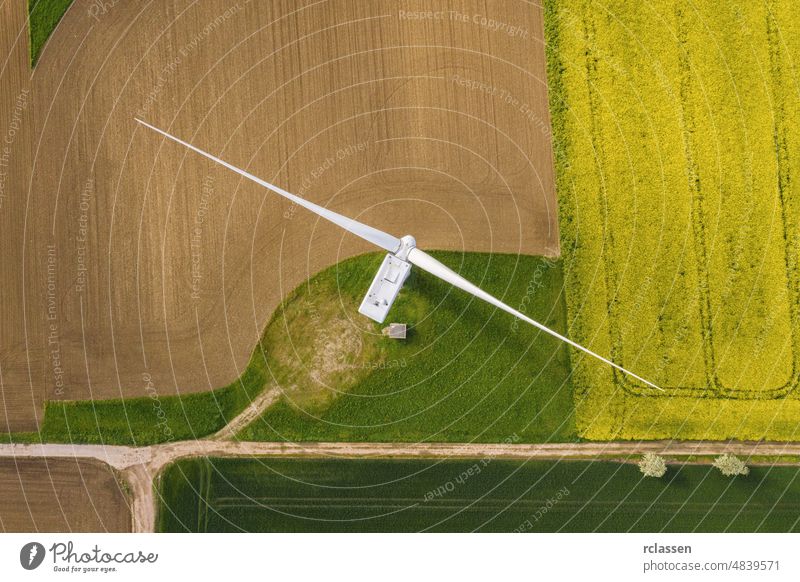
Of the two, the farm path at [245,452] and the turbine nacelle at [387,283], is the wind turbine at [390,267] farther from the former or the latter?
the farm path at [245,452]

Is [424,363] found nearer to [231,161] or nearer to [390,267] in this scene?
[390,267]

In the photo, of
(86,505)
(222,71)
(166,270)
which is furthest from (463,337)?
(86,505)

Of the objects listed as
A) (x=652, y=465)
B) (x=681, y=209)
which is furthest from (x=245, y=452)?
(x=681, y=209)

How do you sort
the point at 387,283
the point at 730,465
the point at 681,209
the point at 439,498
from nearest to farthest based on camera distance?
the point at 387,283
the point at 730,465
the point at 439,498
the point at 681,209

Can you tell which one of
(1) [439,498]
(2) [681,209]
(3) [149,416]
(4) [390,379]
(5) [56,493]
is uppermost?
(2) [681,209]

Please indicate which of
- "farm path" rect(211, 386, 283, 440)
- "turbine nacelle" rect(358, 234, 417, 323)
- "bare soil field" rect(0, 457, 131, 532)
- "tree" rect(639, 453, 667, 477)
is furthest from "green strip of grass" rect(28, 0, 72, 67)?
"tree" rect(639, 453, 667, 477)

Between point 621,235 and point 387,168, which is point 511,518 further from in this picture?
point 387,168
